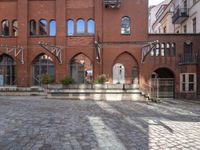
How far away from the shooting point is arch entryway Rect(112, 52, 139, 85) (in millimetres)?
29594

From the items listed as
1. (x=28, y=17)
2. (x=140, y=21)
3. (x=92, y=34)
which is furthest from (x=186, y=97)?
(x=28, y=17)

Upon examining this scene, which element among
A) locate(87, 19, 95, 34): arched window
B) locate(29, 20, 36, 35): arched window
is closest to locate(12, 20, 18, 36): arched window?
locate(29, 20, 36, 35): arched window

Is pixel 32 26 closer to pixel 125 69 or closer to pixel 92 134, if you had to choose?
pixel 125 69

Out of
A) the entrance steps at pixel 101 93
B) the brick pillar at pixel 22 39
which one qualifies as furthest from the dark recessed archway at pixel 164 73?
the brick pillar at pixel 22 39

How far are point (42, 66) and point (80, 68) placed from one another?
392 cm

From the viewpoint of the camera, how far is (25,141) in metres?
7.44

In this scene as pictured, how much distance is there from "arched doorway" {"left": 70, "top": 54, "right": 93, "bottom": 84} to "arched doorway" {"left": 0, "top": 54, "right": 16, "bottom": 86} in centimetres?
604

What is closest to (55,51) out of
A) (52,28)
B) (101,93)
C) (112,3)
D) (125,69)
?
(52,28)

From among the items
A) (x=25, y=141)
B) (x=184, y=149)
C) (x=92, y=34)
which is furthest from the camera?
(x=92, y=34)

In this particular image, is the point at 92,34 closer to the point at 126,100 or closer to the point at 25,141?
the point at 126,100

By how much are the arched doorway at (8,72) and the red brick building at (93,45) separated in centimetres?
24

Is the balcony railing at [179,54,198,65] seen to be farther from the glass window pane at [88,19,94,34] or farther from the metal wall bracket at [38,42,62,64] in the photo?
the metal wall bracket at [38,42,62,64]

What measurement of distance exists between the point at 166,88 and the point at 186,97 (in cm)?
229

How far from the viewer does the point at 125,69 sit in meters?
29.6
